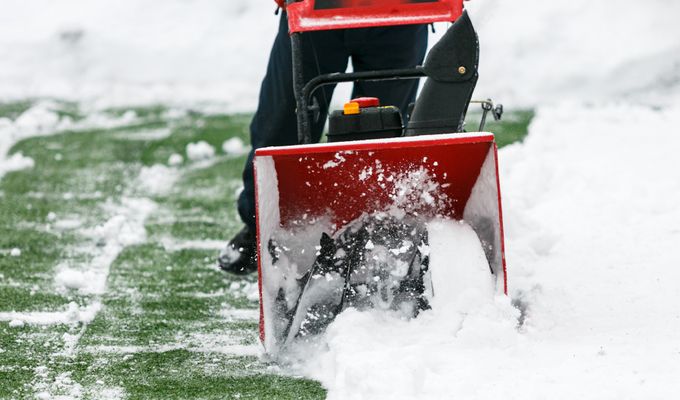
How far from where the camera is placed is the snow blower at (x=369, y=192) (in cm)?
261

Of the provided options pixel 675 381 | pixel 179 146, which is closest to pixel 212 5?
pixel 179 146

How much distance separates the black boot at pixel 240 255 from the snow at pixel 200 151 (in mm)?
1967

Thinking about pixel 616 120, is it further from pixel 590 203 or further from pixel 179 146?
pixel 179 146

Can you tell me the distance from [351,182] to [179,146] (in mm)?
3064

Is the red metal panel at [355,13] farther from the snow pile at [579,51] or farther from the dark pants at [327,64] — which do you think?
the snow pile at [579,51]

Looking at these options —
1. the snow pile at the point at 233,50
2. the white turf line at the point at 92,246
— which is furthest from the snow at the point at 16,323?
the snow pile at the point at 233,50

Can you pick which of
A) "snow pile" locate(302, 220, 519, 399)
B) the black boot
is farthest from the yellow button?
the black boot

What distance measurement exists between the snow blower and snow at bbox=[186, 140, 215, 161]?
2689 millimetres

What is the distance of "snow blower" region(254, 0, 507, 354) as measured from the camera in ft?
8.55

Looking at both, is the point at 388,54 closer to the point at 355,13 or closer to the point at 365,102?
the point at 355,13

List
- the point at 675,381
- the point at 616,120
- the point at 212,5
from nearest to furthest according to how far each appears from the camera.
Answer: the point at 675,381 → the point at 616,120 → the point at 212,5

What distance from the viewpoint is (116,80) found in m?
7.79

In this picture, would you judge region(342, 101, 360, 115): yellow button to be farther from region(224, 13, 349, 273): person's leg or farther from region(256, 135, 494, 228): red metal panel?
region(224, 13, 349, 273): person's leg

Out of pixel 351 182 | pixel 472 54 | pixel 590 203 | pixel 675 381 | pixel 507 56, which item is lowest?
pixel 507 56
